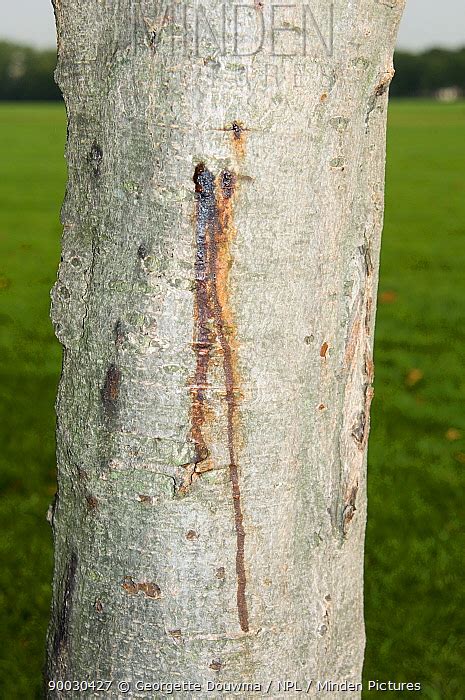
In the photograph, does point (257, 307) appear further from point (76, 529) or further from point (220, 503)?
point (76, 529)

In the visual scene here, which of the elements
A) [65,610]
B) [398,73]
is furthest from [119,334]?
[398,73]

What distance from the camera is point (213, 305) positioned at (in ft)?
3.88

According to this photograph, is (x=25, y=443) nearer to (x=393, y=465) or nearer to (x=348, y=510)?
(x=393, y=465)

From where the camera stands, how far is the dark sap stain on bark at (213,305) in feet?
3.77

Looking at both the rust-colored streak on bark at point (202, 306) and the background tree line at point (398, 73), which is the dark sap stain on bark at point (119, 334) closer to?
the rust-colored streak on bark at point (202, 306)

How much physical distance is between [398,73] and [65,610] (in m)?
59.6

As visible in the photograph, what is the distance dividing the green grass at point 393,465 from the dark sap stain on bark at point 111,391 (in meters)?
1.80

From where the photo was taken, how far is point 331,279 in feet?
4.16

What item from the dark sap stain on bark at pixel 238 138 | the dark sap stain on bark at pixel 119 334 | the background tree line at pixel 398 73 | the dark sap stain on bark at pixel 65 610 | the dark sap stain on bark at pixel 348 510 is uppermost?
the background tree line at pixel 398 73

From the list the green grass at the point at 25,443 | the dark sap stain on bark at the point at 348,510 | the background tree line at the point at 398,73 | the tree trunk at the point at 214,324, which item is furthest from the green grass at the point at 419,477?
the background tree line at the point at 398,73

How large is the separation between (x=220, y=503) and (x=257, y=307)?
0.30 m

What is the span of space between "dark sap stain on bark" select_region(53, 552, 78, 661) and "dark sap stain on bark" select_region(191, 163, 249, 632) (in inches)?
12.4

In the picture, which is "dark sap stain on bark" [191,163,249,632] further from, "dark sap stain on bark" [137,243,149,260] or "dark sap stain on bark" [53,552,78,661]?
"dark sap stain on bark" [53,552,78,661]

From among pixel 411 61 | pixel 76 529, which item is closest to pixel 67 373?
pixel 76 529
